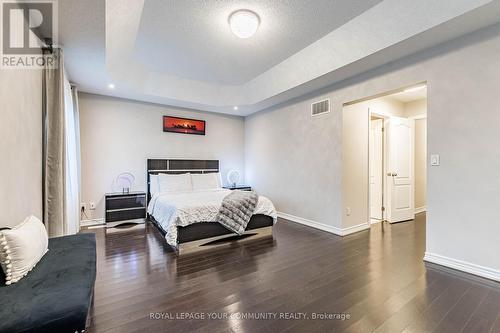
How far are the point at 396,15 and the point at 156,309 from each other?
→ 3859 mm

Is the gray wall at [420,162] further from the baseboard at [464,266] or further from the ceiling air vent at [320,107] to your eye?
the baseboard at [464,266]

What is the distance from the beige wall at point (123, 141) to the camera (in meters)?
4.51

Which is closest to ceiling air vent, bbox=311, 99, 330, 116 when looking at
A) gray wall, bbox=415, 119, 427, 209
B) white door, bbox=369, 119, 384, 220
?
white door, bbox=369, 119, 384, 220

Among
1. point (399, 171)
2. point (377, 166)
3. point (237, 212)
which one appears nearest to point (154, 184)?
point (237, 212)

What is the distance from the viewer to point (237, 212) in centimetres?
353

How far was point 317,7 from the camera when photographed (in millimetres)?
2656

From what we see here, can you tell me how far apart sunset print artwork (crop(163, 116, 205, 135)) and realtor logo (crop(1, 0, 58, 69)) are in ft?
8.82

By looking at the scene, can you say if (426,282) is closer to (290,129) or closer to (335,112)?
(335,112)

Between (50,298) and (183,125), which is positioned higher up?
(183,125)

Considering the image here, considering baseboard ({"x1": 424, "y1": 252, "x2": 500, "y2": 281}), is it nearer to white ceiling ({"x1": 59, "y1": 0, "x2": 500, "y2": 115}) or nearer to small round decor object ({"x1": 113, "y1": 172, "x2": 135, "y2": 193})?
white ceiling ({"x1": 59, "y1": 0, "x2": 500, "y2": 115})

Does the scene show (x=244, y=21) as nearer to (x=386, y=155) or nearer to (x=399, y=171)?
(x=386, y=155)

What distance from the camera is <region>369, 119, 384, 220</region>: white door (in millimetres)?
4945

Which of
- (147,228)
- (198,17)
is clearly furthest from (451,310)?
(147,228)

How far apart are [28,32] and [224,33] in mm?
2111
